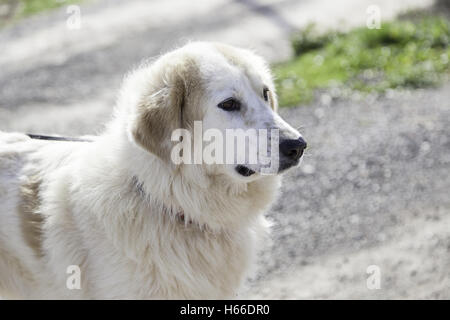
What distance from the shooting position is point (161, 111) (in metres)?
3.60

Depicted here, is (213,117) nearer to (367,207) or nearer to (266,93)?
(266,93)

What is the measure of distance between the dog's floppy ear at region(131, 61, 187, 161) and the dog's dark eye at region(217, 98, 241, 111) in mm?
246

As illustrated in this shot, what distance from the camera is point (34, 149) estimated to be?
4016mm

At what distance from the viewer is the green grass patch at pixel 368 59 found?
8.79 meters

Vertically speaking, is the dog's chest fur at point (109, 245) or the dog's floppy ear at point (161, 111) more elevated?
the dog's floppy ear at point (161, 111)

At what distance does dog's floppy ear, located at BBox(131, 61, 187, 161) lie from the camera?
3.53 metres

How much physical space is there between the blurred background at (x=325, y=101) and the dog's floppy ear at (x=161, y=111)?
126 centimetres

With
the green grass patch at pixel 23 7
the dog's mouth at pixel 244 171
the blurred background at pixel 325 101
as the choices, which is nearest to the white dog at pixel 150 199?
the dog's mouth at pixel 244 171

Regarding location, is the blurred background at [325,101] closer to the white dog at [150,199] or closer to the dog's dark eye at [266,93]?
the dog's dark eye at [266,93]

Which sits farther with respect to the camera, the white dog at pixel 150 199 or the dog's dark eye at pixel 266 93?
the dog's dark eye at pixel 266 93

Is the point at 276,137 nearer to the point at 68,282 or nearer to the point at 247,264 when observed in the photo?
the point at 247,264

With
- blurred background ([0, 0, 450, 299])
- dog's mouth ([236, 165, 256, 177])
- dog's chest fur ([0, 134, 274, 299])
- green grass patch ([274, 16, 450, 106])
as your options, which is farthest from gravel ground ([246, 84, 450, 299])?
dog's mouth ([236, 165, 256, 177])
